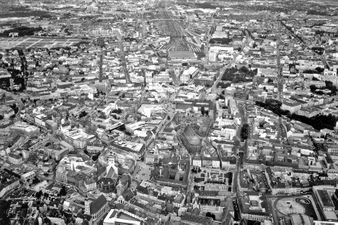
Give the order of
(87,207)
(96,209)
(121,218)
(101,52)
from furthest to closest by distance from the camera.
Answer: (101,52), (87,207), (96,209), (121,218)

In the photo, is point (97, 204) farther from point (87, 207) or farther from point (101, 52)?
point (101, 52)

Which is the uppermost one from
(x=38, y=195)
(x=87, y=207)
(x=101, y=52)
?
(x=101, y=52)

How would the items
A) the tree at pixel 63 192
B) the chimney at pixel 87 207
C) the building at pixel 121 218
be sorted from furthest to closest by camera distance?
the tree at pixel 63 192 → the chimney at pixel 87 207 → the building at pixel 121 218

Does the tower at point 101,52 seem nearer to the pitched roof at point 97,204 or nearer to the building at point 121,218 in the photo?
the pitched roof at point 97,204

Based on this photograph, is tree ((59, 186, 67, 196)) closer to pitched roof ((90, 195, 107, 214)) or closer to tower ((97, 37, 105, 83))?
pitched roof ((90, 195, 107, 214))

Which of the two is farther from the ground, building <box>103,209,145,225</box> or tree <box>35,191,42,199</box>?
building <box>103,209,145,225</box>

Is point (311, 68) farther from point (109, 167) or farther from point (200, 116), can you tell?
point (109, 167)

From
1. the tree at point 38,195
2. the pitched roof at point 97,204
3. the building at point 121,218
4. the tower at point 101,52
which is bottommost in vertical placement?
the tree at point 38,195

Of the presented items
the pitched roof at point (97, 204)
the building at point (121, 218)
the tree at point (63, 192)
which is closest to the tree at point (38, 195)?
the tree at point (63, 192)

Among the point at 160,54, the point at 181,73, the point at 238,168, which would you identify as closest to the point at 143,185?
the point at 238,168

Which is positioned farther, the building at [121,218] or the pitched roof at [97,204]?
the pitched roof at [97,204]

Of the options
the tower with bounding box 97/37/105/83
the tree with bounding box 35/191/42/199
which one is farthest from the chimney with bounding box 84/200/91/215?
the tower with bounding box 97/37/105/83

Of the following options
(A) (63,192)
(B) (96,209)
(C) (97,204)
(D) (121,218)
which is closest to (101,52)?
(A) (63,192)
